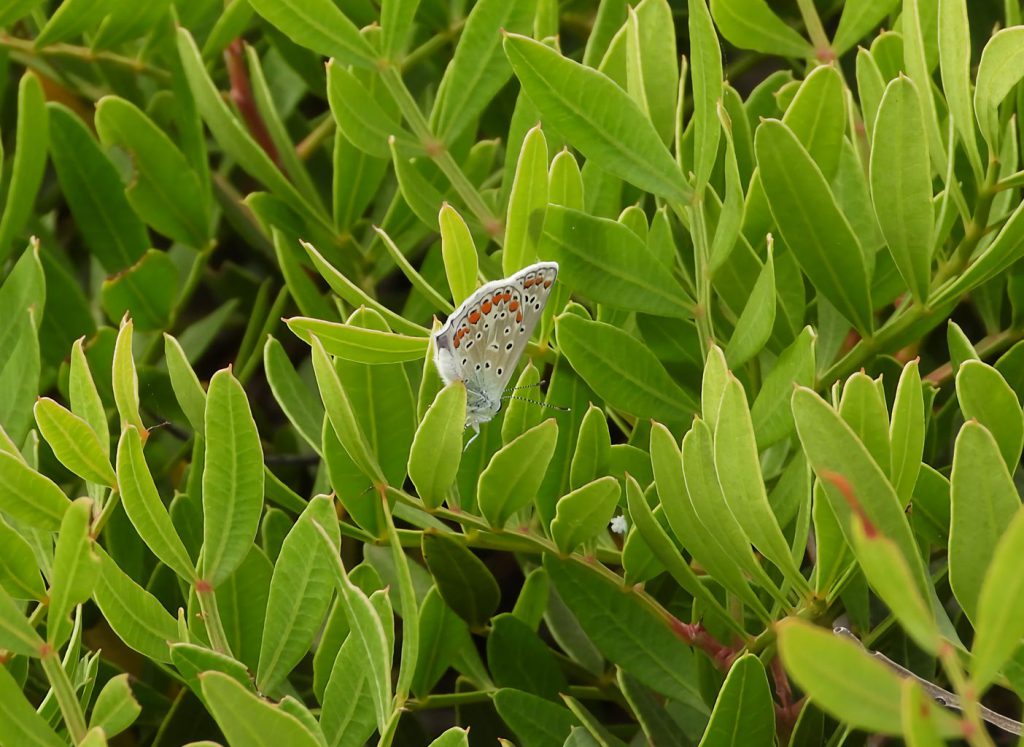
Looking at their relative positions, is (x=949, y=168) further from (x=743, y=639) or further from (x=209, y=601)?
(x=209, y=601)

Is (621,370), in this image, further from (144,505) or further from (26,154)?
(26,154)

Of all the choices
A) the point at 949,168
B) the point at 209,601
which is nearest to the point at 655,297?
the point at 949,168

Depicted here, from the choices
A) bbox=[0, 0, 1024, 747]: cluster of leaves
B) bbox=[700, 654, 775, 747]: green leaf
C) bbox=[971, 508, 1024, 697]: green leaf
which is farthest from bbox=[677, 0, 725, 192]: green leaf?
bbox=[971, 508, 1024, 697]: green leaf

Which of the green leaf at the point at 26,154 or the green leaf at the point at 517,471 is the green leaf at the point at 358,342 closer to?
the green leaf at the point at 517,471

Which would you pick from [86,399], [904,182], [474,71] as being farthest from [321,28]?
[904,182]

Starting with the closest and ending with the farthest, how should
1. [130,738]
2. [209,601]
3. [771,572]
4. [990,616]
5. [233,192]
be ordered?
[990,616]
[209,601]
[771,572]
[130,738]
[233,192]

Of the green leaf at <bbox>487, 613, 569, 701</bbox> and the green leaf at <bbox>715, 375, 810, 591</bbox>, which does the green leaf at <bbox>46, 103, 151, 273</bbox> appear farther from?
the green leaf at <bbox>715, 375, 810, 591</bbox>
